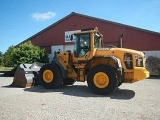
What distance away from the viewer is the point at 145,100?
25.7 ft

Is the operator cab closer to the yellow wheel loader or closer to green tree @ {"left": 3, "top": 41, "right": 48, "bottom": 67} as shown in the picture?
the yellow wheel loader

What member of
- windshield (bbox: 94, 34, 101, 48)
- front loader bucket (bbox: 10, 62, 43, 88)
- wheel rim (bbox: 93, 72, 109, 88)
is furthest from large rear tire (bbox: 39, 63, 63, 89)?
windshield (bbox: 94, 34, 101, 48)

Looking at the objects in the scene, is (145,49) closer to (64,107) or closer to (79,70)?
(79,70)

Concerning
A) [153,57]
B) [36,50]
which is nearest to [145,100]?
[153,57]

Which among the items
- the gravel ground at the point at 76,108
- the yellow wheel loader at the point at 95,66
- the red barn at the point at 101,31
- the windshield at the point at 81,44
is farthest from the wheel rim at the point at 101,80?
the red barn at the point at 101,31

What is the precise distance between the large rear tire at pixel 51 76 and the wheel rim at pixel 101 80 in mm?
1996

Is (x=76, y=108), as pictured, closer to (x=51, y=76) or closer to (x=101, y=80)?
(x=101, y=80)

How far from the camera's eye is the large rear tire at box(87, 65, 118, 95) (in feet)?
29.1

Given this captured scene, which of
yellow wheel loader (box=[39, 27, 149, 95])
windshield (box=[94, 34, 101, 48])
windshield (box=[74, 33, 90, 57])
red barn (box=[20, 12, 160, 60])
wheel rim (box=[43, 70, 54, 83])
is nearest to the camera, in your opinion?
yellow wheel loader (box=[39, 27, 149, 95])

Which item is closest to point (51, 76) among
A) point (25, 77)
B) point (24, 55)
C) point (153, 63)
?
point (25, 77)

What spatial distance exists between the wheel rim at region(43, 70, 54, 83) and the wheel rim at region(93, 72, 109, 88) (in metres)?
2.41

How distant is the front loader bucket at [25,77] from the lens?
1108cm

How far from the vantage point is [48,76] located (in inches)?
420

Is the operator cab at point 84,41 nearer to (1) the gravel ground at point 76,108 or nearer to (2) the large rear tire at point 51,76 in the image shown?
(2) the large rear tire at point 51,76
